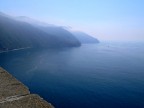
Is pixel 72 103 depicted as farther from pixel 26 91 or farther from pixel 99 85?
pixel 26 91

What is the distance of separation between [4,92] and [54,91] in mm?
64962

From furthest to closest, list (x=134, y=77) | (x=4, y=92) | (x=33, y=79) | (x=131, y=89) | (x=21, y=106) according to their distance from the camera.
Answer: (x=134, y=77) → (x=33, y=79) → (x=131, y=89) → (x=4, y=92) → (x=21, y=106)

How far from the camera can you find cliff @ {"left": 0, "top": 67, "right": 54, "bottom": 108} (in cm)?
1216

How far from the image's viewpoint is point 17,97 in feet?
43.2

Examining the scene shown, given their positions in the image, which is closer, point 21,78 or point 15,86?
point 15,86

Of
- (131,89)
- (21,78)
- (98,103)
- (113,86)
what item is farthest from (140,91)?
(21,78)

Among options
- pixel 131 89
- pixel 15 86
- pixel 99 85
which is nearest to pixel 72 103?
pixel 99 85

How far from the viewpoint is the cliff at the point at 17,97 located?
12.2 m

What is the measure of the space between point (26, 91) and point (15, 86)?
1413mm

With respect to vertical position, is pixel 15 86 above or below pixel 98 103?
above

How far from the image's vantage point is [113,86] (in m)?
87.5

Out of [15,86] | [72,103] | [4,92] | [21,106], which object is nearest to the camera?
[21,106]

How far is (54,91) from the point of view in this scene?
77.4 meters

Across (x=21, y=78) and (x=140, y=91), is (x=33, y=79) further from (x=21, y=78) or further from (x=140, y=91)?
(x=140, y=91)
